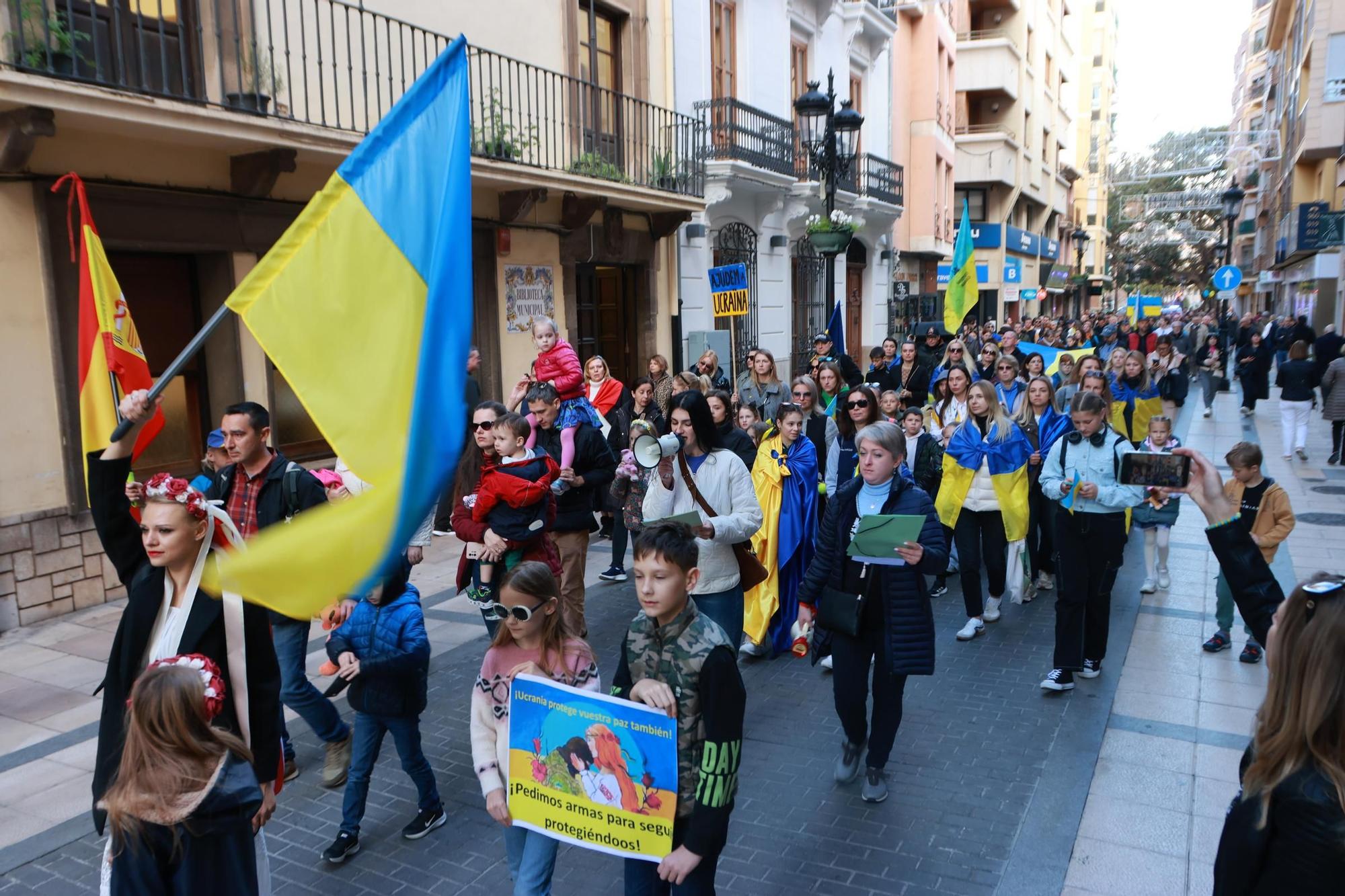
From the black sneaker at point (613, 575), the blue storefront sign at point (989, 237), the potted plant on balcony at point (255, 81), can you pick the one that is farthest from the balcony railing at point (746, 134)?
the blue storefront sign at point (989, 237)

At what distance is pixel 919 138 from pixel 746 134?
511 inches

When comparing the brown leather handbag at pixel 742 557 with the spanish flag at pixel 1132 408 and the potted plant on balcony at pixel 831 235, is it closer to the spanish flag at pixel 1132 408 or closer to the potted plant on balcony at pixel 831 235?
the spanish flag at pixel 1132 408

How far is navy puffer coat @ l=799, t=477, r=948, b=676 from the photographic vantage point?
4.69m

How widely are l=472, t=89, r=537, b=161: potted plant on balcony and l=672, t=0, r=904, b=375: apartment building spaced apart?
12.7ft

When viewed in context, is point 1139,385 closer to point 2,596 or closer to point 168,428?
point 168,428

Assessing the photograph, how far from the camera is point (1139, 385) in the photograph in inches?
398

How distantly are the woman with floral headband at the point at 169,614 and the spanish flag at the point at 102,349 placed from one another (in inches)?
62.5

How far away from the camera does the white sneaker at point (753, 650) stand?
6891mm

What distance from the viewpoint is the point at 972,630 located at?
7.25 metres

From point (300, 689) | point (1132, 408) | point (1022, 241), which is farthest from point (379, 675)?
point (1022, 241)

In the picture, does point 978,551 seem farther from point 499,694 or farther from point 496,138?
point 496,138

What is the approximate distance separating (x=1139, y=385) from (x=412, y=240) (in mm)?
8741

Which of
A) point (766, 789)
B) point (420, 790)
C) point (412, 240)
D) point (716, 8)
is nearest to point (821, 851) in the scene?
point (766, 789)

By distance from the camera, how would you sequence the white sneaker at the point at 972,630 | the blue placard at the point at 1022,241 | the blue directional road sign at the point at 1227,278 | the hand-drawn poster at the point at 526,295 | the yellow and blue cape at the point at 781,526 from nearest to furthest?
the yellow and blue cape at the point at 781,526, the white sneaker at the point at 972,630, the hand-drawn poster at the point at 526,295, the blue directional road sign at the point at 1227,278, the blue placard at the point at 1022,241
